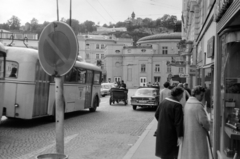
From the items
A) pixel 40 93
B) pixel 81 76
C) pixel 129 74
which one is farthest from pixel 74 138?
pixel 129 74

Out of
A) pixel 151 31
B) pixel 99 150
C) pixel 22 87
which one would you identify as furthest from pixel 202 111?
pixel 151 31

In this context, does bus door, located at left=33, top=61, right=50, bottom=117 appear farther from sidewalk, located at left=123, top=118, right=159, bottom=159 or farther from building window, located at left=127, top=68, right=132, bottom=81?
building window, located at left=127, top=68, right=132, bottom=81

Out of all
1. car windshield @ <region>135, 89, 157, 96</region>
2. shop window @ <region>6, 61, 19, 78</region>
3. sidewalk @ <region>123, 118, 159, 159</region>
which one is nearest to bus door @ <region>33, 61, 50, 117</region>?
shop window @ <region>6, 61, 19, 78</region>

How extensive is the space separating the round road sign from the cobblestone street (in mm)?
4198

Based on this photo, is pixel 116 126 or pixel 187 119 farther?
pixel 116 126

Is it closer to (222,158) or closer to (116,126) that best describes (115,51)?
(116,126)

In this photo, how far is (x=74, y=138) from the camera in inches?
461

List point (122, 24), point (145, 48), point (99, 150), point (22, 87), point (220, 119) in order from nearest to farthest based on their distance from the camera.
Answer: point (220, 119), point (99, 150), point (22, 87), point (145, 48), point (122, 24)

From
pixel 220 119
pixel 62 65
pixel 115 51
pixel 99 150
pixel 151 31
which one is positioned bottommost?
pixel 99 150

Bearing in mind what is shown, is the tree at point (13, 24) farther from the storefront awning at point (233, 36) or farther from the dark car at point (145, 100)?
the storefront awning at point (233, 36)

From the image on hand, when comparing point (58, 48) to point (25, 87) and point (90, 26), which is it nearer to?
point (25, 87)

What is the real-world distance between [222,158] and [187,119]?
203 centimetres

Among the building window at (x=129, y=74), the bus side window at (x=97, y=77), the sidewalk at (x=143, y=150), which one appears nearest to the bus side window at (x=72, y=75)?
the bus side window at (x=97, y=77)

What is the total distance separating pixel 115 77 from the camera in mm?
87938
